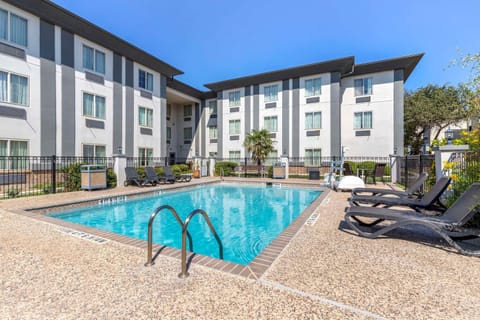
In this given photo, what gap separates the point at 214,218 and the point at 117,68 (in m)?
15.4

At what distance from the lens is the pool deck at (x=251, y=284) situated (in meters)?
2.31

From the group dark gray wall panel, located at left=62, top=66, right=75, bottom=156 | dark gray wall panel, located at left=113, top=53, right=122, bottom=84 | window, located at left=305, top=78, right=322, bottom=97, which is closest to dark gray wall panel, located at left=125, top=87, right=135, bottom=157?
dark gray wall panel, located at left=113, top=53, right=122, bottom=84

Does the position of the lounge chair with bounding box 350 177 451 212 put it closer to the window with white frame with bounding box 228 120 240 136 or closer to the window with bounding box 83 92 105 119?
the window with bounding box 83 92 105 119

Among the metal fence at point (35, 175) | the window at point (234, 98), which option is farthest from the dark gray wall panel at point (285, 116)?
the metal fence at point (35, 175)

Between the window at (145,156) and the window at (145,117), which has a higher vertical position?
the window at (145,117)

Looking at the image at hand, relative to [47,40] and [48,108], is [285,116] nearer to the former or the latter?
[48,108]

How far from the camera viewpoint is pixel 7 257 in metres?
3.66

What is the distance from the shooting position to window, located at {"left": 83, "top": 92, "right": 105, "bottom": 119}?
15.1m

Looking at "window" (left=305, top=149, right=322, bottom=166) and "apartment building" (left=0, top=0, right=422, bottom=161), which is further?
"window" (left=305, top=149, right=322, bottom=166)

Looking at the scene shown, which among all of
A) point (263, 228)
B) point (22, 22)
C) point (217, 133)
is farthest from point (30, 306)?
point (217, 133)

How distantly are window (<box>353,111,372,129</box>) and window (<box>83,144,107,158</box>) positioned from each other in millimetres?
21392

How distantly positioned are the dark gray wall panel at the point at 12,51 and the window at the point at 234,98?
1712cm

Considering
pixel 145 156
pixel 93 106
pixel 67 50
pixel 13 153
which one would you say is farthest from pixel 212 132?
pixel 13 153

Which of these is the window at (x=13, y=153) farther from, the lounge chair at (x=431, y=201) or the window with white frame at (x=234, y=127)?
the window with white frame at (x=234, y=127)
